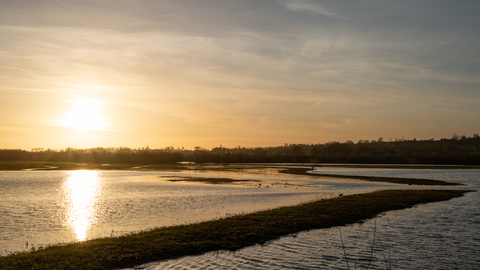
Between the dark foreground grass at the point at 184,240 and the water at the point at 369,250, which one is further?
the water at the point at 369,250

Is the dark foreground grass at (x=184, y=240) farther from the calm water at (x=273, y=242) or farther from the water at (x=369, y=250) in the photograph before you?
the calm water at (x=273, y=242)

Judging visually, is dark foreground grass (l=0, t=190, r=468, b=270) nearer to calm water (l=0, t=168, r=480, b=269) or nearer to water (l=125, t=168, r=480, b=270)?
water (l=125, t=168, r=480, b=270)

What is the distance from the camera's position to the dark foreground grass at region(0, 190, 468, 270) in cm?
1353

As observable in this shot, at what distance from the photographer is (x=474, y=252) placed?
15.7 m

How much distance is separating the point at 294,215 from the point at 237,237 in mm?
7755

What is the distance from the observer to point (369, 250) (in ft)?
52.4

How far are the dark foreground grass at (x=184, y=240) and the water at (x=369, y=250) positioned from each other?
100 cm

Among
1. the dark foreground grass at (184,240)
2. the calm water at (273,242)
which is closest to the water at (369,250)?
the calm water at (273,242)

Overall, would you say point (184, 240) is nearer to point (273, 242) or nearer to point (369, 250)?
point (273, 242)

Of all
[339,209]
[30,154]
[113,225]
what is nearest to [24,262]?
[113,225]

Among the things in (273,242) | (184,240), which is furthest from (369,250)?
(184,240)

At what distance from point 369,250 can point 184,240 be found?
30.6 ft

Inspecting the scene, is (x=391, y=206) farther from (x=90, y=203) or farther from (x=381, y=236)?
(x=90, y=203)

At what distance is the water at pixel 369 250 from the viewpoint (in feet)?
45.4
